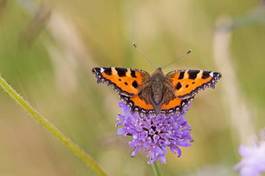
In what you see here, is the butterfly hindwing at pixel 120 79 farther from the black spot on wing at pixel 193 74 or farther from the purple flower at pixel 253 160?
the purple flower at pixel 253 160

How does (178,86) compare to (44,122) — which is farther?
(178,86)

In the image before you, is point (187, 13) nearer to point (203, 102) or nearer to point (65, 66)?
point (203, 102)

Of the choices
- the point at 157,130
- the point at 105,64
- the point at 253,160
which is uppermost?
the point at 105,64

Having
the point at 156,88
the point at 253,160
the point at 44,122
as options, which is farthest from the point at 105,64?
the point at 44,122

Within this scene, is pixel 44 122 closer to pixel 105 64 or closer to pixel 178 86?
pixel 178 86

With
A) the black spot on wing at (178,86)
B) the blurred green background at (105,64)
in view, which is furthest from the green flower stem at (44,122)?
the blurred green background at (105,64)

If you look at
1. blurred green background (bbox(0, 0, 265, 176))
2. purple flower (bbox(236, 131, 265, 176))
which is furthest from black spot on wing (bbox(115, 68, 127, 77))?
blurred green background (bbox(0, 0, 265, 176))

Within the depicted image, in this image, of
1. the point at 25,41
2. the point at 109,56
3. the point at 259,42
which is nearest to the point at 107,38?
the point at 109,56
